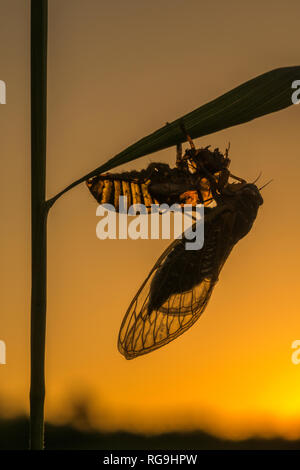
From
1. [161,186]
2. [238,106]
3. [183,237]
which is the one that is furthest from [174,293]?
[238,106]

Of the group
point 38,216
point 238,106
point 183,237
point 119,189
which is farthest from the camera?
point 183,237

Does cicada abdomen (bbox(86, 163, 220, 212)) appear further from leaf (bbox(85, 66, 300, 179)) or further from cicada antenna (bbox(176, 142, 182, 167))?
leaf (bbox(85, 66, 300, 179))

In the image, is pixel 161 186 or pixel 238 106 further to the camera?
pixel 161 186

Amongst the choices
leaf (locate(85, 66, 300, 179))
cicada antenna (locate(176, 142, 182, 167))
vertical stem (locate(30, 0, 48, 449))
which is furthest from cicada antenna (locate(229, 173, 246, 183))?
vertical stem (locate(30, 0, 48, 449))

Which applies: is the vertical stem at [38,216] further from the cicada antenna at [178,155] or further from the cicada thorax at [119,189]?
the cicada antenna at [178,155]

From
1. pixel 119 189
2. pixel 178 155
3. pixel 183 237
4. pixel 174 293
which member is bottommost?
pixel 174 293

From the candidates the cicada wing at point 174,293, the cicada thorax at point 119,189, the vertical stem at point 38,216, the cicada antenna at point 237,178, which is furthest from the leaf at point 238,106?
the cicada antenna at point 237,178

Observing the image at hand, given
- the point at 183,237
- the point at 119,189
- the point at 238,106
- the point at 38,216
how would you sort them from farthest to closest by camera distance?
the point at 183,237 < the point at 119,189 < the point at 238,106 < the point at 38,216

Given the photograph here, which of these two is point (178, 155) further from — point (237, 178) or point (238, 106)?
point (238, 106)
